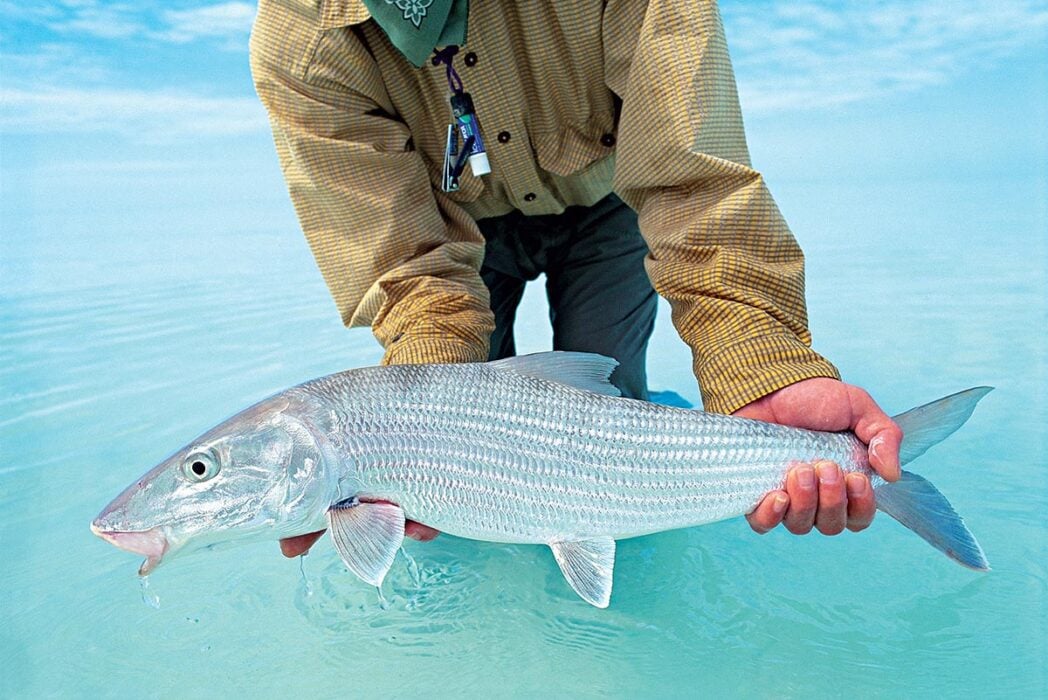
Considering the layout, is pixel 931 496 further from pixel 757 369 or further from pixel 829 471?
pixel 757 369

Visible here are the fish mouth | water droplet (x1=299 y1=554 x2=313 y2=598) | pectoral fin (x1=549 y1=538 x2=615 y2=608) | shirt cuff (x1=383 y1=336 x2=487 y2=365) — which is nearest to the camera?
the fish mouth

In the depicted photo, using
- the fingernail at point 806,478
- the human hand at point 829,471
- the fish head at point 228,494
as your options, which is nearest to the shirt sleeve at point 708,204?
the human hand at point 829,471

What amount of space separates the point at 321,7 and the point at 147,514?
45.7 inches

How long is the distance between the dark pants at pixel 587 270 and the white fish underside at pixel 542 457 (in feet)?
3.56

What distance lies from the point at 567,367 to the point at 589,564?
0.36m

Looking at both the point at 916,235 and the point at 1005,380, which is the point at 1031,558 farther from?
the point at 916,235

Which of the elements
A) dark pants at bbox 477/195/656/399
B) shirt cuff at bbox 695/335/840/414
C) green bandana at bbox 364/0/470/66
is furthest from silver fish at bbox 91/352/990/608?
dark pants at bbox 477/195/656/399

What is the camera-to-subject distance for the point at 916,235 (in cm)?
772

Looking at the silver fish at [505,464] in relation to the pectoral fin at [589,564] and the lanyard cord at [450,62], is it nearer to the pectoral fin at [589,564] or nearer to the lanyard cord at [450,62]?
the pectoral fin at [589,564]

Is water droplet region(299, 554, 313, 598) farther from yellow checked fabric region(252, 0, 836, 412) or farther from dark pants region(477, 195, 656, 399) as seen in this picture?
dark pants region(477, 195, 656, 399)

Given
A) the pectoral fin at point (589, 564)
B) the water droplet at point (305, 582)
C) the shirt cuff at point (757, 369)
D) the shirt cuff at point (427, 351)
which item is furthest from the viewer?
the water droplet at point (305, 582)

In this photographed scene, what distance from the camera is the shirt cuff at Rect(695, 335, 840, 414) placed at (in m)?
1.68

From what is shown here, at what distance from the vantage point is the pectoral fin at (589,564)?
5.14ft

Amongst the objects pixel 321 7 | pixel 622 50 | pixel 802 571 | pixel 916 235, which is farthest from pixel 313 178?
pixel 916 235
